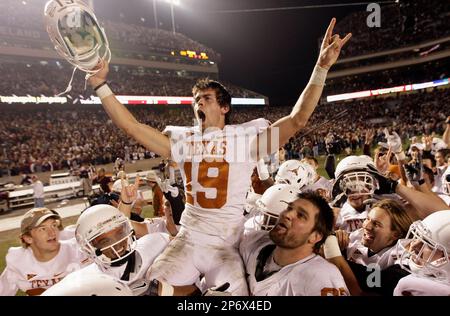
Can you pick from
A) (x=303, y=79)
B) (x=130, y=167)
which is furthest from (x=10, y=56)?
(x=303, y=79)

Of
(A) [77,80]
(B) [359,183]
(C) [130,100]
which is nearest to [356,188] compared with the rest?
(B) [359,183]

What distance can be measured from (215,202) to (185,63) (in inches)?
1693

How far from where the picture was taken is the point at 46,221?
329cm

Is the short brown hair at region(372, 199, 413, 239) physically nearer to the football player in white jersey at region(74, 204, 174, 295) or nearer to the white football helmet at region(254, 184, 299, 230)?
the white football helmet at region(254, 184, 299, 230)

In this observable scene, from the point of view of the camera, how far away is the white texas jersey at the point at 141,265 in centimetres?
253

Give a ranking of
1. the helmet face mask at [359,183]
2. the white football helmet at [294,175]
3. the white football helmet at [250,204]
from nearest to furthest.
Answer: the helmet face mask at [359,183]
the white football helmet at [250,204]
the white football helmet at [294,175]

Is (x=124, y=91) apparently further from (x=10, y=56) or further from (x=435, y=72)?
(x=435, y=72)

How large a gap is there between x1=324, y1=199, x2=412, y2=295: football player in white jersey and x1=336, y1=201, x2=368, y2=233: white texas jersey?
368 mm

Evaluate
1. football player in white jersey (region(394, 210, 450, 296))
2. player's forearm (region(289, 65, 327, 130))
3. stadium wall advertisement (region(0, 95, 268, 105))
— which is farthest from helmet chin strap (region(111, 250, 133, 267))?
Answer: stadium wall advertisement (region(0, 95, 268, 105))

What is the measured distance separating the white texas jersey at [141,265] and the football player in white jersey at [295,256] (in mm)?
753

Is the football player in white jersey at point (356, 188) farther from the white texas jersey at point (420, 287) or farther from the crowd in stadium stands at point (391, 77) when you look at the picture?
the crowd in stadium stands at point (391, 77)

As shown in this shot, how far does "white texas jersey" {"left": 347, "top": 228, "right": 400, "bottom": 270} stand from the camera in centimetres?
271

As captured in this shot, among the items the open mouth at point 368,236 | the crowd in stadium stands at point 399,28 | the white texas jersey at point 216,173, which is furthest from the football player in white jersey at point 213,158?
the crowd in stadium stands at point 399,28

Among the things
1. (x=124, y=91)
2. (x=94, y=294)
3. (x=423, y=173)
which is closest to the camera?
(x=94, y=294)
